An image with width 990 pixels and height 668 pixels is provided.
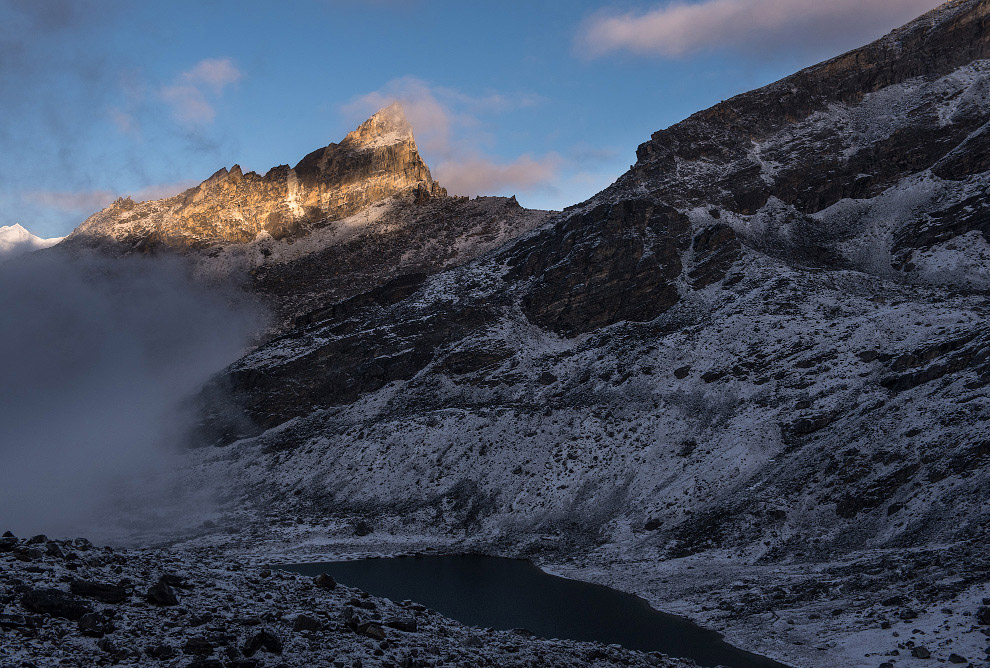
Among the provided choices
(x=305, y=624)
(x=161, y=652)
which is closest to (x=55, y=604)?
(x=161, y=652)

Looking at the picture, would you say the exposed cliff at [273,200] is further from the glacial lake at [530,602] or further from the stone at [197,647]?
the stone at [197,647]

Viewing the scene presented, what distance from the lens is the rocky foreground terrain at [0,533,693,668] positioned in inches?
700

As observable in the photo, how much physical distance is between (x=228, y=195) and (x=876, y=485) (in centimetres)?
14031

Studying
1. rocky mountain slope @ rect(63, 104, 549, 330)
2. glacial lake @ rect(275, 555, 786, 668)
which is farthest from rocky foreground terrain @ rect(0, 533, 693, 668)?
rocky mountain slope @ rect(63, 104, 549, 330)

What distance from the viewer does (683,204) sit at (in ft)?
334

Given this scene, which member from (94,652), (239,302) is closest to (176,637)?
(94,652)

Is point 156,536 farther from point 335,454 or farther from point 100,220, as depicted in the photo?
point 100,220

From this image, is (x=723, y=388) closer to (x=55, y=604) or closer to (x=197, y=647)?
(x=197, y=647)

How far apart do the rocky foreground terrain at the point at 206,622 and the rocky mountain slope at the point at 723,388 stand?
1626 centimetres

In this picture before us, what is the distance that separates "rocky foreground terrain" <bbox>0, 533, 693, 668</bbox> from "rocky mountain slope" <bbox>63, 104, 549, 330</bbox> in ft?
317

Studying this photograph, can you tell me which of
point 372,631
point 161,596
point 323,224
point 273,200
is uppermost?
point 273,200

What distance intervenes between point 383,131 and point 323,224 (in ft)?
111

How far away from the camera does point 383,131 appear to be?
568 feet

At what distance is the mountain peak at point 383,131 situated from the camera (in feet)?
552
